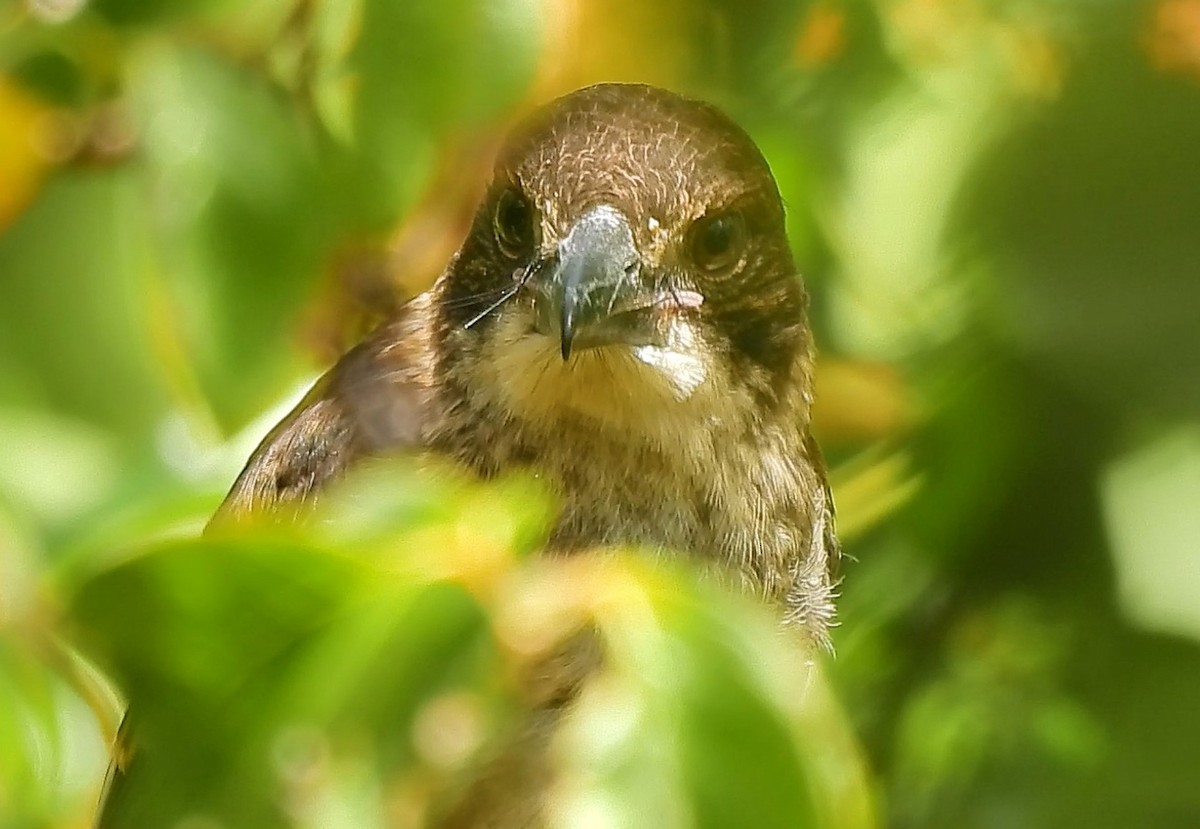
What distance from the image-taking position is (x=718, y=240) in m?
1.49

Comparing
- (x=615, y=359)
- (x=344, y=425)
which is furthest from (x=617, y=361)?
(x=344, y=425)

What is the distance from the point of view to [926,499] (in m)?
1.57

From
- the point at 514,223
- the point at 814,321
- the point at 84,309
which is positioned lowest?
the point at 814,321

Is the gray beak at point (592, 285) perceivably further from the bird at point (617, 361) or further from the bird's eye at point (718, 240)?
the bird's eye at point (718, 240)

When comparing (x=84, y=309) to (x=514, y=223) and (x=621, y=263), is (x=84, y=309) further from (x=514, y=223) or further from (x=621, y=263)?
(x=621, y=263)

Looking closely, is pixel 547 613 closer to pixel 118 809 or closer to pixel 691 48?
pixel 118 809

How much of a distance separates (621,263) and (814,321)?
Result: 36 centimetres

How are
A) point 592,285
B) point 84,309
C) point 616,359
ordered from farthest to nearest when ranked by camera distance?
point 84,309
point 616,359
point 592,285

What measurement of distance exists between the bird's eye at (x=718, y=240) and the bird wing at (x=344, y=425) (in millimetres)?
305

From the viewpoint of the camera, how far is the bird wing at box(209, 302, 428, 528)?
1.42 meters

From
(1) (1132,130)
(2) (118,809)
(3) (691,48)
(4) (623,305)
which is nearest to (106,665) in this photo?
(2) (118,809)

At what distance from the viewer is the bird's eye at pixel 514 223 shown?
142cm

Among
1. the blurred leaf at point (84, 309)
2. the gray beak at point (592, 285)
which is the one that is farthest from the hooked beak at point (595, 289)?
the blurred leaf at point (84, 309)

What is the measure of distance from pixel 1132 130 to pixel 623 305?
47 cm
